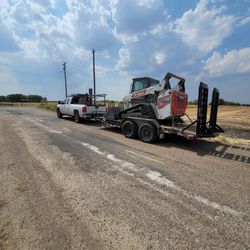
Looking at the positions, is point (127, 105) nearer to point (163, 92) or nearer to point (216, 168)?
point (163, 92)

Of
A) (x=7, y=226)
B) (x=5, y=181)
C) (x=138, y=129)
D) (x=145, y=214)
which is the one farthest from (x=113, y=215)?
(x=138, y=129)

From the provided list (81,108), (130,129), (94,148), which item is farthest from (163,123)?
(81,108)

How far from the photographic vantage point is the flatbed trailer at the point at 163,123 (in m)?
7.32

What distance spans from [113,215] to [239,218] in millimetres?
1917

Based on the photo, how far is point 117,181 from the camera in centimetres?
412

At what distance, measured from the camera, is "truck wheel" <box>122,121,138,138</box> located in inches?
345

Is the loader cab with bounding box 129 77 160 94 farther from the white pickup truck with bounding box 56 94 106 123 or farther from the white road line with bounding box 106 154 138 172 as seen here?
the white pickup truck with bounding box 56 94 106 123

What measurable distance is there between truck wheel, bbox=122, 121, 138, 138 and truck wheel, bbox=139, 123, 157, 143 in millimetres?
391

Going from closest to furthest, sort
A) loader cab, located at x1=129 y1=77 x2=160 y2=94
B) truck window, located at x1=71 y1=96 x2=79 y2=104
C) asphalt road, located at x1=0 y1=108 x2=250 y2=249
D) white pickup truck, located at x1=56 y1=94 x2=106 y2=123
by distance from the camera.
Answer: asphalt road, located at x1=0 y1=108 x2=250 y2=249 → loader cab, located at x1=129 y1=77 x2=160 y2=94 → white pickup truck, located at x1=56 y1=94 x2=106 y2=123 → truck window, located at x1=71 y1=96 x2=79 y2=104

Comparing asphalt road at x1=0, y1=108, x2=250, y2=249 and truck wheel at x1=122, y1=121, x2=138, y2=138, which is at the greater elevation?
truck wheel at x1=122, y1=121, x2=138, y2=138

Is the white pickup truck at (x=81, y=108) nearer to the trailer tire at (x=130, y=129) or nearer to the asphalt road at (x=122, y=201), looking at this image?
the trailer tire at (x=130, y=129)

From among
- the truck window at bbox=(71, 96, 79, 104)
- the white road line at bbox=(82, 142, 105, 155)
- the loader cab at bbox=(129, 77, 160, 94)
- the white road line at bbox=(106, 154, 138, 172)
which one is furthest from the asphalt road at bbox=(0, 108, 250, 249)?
the truck window at bbox=(71, 96, 79, 104)

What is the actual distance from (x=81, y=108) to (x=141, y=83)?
Result: 6020 mm

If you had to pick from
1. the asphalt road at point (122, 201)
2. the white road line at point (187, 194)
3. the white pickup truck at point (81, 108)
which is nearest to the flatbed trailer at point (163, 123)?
the asphalt road at point (122, 201)
